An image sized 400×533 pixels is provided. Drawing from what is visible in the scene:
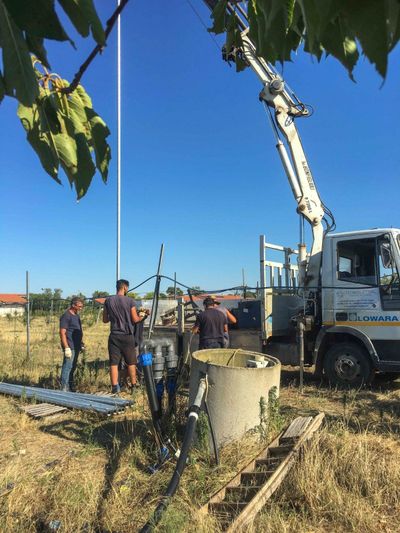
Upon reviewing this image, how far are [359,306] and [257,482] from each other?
4646mm

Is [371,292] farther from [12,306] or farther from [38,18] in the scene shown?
[12,306]

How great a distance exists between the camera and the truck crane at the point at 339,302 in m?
7.71

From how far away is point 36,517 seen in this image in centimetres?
365

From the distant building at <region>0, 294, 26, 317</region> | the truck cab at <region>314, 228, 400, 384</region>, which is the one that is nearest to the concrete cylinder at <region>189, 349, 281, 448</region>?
the truck cab at <region>314, 228, 400, 384</region>

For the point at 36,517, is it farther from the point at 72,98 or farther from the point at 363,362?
the point at 363,362

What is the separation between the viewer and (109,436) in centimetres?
579

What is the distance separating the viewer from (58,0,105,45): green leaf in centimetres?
86

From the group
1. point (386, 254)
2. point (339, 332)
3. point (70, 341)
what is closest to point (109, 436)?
point (70, 341)

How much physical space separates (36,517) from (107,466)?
3.75ft

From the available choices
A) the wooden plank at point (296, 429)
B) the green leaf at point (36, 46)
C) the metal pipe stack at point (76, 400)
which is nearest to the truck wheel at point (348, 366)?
the wooden plank at point (296, 429)

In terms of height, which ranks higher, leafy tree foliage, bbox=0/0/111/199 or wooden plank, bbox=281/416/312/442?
leafy tree foliage, bbox=0/0/111/199

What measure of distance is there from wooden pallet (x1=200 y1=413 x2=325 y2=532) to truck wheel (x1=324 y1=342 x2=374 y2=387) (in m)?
3.22

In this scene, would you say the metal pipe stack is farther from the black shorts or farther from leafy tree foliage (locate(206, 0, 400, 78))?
leafy tree foliage (locate(206, 0, 400, 78))

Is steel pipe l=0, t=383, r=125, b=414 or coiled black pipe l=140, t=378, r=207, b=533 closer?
coiled black pipe l=140, t=378, r=207, b=533
